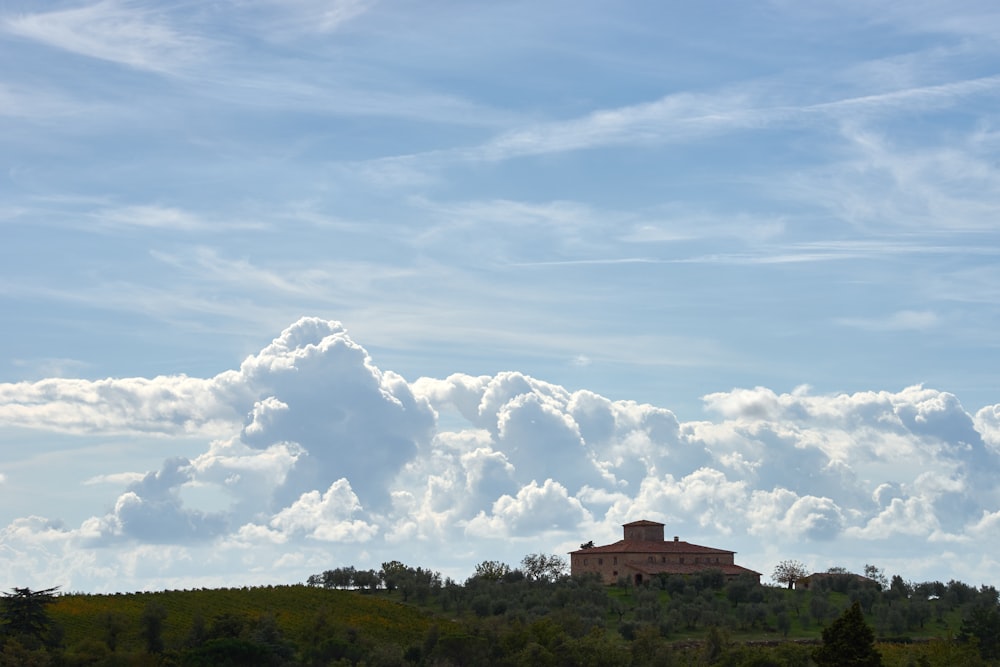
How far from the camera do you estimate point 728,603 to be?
128m

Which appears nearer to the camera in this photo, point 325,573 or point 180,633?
point 180,633

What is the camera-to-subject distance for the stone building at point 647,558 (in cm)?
15088

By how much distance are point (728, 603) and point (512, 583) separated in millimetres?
27468

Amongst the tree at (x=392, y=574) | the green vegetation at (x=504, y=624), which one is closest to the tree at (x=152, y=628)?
the green vegetation at (x=504, y=624)

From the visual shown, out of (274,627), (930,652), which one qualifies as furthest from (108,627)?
(930,652)

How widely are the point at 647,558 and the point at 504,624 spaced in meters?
46.9

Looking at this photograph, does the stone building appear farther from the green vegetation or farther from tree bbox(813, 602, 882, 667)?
tree bbox(813, 602, 882, 667)

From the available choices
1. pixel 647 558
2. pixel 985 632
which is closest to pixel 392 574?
pixel 647 558

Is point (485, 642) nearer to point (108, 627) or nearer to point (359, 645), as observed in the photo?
point (359, 645)

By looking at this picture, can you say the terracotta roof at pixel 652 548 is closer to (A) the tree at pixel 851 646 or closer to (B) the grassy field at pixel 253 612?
(B) the grassy field at pixel 253 612

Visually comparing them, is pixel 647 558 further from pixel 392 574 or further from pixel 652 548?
pixel 392 574

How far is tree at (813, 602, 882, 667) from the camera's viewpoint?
275 feet

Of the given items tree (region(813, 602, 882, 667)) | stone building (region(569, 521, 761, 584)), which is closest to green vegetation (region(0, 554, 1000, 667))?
tree (region(813, 602, 882, 667))

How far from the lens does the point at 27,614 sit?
97.6 metres
